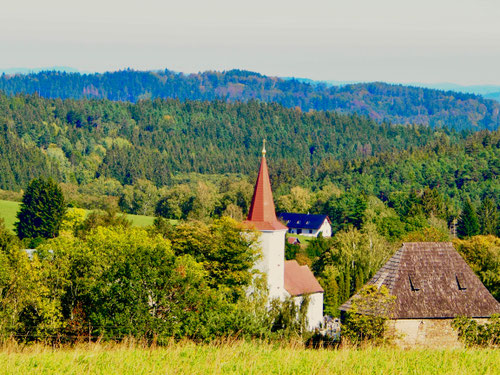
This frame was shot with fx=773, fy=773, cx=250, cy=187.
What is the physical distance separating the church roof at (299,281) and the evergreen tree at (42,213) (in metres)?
44.3

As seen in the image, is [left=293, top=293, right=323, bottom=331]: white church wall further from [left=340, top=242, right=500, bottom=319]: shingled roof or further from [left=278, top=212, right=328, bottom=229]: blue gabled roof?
[left=278, top=212, right=328, bottom=229]: blue gabled roof

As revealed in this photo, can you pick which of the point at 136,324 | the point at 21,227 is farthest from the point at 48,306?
the point at 21,227

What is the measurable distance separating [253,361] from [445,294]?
2433 centimetres

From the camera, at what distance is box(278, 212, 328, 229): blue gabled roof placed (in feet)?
398

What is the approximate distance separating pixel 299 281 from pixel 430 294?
19483mm

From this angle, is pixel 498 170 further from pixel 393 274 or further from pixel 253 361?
pixel 253 361

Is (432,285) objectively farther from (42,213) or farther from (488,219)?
(488,219)

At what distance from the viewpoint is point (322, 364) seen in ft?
42.5

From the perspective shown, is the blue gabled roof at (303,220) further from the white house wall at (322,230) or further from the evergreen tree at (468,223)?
the evergreen tree at (468,223)

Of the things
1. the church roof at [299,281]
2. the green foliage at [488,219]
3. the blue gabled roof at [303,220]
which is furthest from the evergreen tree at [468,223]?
the church roof at [299,281]

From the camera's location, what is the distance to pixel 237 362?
1308 centimetres

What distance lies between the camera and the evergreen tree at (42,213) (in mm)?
93125

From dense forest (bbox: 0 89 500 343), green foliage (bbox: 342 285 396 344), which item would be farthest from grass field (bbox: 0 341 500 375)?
green foliage (bbox: 342 285 396 344)

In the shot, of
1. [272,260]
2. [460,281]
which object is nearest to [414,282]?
[460,281]
